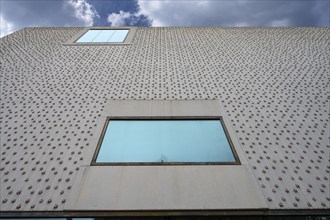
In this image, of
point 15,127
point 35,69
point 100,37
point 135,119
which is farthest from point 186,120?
point 100,37

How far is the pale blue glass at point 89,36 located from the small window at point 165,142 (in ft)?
18.9

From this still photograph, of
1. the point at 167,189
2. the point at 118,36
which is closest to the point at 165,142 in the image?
the point at 167,189

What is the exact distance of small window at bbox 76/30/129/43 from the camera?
8.50 m

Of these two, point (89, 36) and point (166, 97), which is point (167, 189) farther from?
point (89, 36)

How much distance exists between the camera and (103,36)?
9.15 metres

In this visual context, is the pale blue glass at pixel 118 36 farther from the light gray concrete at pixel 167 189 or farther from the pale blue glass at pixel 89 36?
the light gray concrete at pixel 167 189

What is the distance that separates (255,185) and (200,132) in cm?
140

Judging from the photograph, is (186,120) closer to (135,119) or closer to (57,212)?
(135,119)

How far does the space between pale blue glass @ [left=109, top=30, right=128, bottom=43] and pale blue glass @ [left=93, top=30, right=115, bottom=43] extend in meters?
0.20

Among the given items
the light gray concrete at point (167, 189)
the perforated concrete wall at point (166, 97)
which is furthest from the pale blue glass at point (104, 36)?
the light gray concrete at point (167, 189)

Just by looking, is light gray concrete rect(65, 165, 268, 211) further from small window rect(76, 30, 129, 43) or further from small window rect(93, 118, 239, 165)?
small window rect(76, 30, 129, 43)

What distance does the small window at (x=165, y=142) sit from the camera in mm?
3443

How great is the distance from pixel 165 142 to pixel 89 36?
770 centimetres

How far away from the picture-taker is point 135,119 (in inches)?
171
